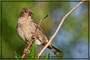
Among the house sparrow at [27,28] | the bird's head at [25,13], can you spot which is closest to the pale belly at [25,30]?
the house sparrow at [27,28]

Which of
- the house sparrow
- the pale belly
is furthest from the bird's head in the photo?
the pale belly

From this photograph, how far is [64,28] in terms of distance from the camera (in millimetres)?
5609

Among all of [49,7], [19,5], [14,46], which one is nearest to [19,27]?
[14,46]

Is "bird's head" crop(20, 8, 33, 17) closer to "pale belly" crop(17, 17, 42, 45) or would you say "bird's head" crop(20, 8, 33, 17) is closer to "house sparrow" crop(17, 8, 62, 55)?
"house sparrow" crop(17, 8, 62, 55)

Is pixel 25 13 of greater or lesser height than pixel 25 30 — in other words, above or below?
above

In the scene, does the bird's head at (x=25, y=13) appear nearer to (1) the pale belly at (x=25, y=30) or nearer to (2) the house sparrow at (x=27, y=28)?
(2) the house sparrow at (x=27, y=28)

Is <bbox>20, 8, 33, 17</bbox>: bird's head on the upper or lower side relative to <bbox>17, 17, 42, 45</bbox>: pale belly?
upper

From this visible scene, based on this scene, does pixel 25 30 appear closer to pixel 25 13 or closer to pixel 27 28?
pixel 27 28

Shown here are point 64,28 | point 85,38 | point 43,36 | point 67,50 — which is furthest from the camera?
point 85,38

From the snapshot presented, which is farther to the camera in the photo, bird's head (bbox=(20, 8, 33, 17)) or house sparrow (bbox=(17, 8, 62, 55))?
bird's head (bbox=(20, 8, 33, 17))

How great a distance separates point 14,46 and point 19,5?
845 millimetres

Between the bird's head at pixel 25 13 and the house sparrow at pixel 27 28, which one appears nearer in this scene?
the house sparrow at pixel 27 28

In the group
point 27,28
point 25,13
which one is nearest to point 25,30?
point 27,28

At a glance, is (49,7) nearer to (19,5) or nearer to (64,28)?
(64,28)
